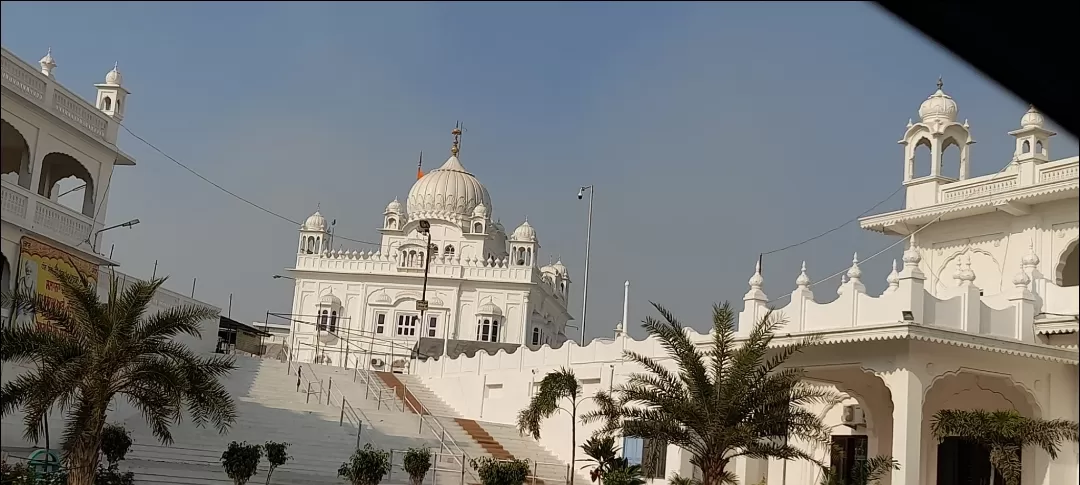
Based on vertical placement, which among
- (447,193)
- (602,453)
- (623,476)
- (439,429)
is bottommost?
(623,476)

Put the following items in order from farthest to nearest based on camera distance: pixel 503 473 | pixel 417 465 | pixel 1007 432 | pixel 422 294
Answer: pixel 422 294 → pixel 417 465 → pixel 503 473 → pixel 1007 432

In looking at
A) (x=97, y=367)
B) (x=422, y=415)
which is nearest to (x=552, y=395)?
(x=422, y=415)

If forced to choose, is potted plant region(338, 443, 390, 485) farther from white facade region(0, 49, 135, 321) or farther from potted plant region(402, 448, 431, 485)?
white facade region(0, 49, 135, 321)

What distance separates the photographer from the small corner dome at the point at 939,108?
83.9ft

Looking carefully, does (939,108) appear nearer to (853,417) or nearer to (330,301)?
(853,417)

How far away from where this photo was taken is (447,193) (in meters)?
57.8

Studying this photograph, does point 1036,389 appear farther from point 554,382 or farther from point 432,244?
point 432,244

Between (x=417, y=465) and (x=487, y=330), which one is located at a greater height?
(x=487, y=330)

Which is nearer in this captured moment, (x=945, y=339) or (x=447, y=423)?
(x=945, y=339)

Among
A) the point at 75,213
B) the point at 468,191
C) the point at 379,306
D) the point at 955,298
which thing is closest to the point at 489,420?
the point at 75,213

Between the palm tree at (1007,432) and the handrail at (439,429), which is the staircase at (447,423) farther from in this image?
the palm tree at (1007,432)

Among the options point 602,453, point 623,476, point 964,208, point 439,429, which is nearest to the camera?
point 623,476

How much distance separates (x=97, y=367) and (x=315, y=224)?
41.6m

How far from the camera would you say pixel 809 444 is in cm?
2444
